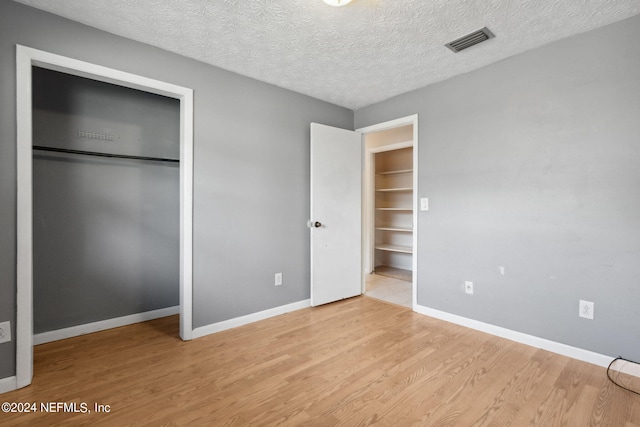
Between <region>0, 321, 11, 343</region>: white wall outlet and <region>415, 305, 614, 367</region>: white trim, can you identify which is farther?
<region>415, 305, 614, 367</region>: white trim

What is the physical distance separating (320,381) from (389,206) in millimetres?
3959

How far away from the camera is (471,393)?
5.66ft

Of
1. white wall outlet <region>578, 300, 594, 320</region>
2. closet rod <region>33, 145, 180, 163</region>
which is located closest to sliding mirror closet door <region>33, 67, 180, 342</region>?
closet rod <region>33, 145, 180, 163</region>

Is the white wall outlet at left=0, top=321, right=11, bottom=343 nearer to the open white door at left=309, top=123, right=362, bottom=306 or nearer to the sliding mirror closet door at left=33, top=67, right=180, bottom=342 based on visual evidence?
the sliding mirror closet door at left=33, top=67, right=180, bottom=342

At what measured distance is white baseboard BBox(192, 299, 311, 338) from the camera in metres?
2.52

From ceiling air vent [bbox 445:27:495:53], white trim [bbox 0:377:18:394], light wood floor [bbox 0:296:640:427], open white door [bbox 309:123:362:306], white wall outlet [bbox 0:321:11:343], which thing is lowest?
light wood floor [bbox 0:296:640:427]

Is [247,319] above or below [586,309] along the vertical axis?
below

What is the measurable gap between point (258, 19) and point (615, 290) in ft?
10.0

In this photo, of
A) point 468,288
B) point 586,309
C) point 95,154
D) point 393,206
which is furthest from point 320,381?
point 393,206

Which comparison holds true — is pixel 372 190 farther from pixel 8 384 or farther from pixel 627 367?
Result: pixel 8 384


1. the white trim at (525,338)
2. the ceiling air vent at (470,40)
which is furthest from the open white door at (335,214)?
the ceiling air vent at (470,40)

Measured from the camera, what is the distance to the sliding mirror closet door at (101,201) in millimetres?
2379

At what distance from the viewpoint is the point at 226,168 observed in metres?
2.66

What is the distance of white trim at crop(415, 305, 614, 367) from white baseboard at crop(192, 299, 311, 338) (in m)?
1.32
